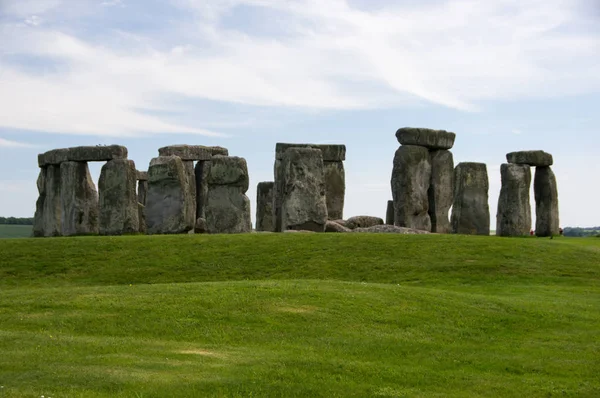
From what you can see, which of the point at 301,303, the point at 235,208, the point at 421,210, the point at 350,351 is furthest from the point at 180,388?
the point at 421,210

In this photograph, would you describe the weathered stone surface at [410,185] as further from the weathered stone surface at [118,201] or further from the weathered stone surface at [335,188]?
the weathered stone surface at [118,201]

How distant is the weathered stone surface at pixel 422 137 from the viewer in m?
39.0

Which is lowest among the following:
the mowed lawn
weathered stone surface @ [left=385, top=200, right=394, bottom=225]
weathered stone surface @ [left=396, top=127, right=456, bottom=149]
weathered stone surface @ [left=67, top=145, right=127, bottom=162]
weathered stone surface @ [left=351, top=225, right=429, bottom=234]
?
the mowed lawn

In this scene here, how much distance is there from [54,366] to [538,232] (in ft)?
104

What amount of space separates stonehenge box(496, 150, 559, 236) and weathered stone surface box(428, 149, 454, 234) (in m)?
2.28

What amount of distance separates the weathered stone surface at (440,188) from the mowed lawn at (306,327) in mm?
11079

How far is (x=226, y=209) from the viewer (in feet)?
116

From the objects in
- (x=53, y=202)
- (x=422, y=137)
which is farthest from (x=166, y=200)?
(x=422, y=137)

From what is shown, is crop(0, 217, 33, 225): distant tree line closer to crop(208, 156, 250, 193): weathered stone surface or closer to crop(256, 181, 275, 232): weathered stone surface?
crop(256, 181, 275, 232): weathered stone surface

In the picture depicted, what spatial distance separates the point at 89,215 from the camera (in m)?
41.0

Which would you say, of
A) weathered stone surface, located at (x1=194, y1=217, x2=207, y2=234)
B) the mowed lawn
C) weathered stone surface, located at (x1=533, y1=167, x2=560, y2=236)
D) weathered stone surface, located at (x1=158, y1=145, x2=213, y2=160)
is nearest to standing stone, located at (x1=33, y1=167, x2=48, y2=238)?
weathered stone surface, located at (x1=158, y1=145, x2=213, y2=160)

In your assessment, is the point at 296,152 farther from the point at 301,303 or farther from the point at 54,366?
the point at 54,366

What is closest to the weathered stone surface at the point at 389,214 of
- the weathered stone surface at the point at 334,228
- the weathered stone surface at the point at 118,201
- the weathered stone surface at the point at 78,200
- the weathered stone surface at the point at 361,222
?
the weathered stone surface at the point at 361,222

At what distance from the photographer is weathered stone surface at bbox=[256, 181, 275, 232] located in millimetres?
46219
